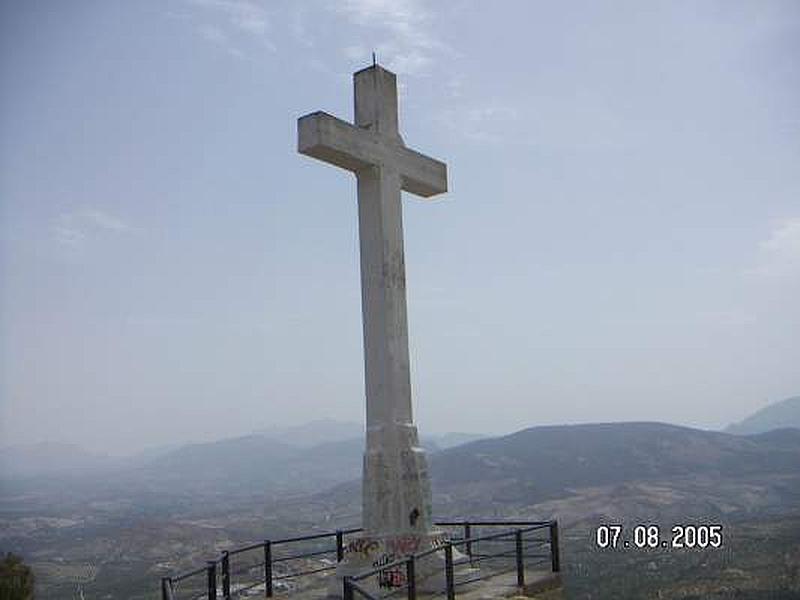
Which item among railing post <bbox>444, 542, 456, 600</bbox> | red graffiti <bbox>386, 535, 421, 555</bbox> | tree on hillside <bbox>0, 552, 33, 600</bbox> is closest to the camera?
railing post <bbox>444, 542, 456, 600</bbox>

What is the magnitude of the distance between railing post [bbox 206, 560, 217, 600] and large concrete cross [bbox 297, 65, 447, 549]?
226cm

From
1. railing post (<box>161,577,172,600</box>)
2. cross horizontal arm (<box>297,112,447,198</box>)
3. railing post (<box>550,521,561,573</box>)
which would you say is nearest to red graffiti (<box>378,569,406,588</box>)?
railing post (<box>550,521,561,573</box>)

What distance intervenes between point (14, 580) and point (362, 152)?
28.2 metres

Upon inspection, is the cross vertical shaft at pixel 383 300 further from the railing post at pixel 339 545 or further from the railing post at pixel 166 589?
the railing post at pixel 166 589

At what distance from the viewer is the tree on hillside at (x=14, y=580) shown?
33.1 meters

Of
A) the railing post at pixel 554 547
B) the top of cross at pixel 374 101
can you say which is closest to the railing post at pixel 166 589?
the railing post at pixel 554 547

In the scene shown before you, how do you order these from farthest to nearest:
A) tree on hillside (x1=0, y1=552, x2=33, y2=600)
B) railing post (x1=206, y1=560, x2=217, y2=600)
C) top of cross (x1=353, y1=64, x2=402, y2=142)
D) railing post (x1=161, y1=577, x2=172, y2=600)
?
tree on hillside (x1=0, y1=552, x2=33, y2=600) < top of cross (x1=353, y1=64, x2=402, y2=142) < railing post (x1=206, y1=560, x2=217, y2=600) < railing post (x1=161, y1=577, x2=172, y2=600)

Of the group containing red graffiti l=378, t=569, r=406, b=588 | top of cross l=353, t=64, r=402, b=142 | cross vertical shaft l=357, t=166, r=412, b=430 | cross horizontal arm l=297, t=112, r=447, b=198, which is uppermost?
top of cross l=353, t=64, r=402, b=142

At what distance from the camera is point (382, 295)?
42.8 ft

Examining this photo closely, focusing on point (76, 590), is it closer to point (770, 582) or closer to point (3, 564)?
point (770, 582)

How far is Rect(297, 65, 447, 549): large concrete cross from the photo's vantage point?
1250cm

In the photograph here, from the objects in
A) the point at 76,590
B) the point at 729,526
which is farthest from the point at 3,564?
the point at 729,526

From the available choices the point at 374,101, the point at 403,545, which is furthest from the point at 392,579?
the point at 374,101

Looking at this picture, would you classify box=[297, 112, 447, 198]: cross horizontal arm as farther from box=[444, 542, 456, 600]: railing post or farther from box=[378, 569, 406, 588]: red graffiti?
box=[378, 569, 406, 588]: red graffiti
